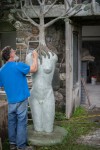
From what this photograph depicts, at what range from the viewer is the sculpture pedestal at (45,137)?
611 centimetres

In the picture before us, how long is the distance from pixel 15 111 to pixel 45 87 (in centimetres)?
96

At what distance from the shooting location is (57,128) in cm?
688

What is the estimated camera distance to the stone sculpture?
6.36m

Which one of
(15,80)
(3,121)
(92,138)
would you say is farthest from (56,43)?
(15,80)

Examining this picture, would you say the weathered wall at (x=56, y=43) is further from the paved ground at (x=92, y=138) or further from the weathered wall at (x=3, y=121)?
the weathered wall at (x=3, y=121)

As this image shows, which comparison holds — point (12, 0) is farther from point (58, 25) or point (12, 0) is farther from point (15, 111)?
point (15, 111)

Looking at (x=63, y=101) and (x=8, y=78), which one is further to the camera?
(x=63, y=101)

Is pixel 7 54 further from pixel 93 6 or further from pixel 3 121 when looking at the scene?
pixel 93 6

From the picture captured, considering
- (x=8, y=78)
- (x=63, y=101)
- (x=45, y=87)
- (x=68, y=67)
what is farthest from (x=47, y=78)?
(x=63, y=101)

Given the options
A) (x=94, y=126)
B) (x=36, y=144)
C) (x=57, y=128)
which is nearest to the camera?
(x=36, y=144)

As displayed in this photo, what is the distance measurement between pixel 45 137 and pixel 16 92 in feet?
4.04

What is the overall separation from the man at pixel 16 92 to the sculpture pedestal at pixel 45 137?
1.31 ft

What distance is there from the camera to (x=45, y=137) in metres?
6.34

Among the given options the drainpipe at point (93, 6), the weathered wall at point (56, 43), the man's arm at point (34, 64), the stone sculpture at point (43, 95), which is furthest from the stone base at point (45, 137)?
the drainpipe at point (93, 6)
